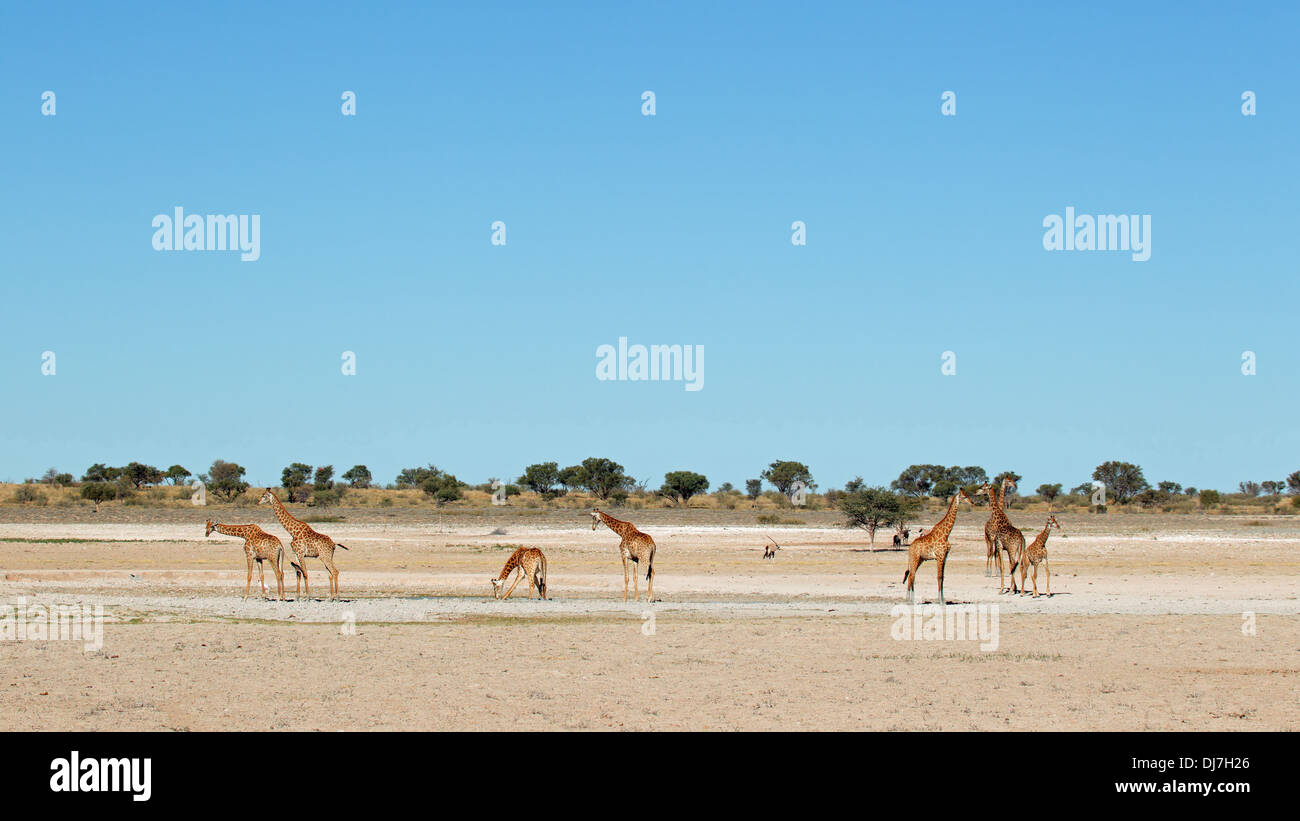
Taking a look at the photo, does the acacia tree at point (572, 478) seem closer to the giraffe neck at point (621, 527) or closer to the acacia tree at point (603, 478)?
the acacia tree at point (603, 478)

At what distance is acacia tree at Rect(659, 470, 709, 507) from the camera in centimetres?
10831

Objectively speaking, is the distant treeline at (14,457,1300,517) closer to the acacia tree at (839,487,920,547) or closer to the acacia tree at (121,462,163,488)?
the acacia tree at (121,462,163,488)

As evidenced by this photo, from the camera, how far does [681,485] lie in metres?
108

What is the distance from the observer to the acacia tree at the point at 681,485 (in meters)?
108

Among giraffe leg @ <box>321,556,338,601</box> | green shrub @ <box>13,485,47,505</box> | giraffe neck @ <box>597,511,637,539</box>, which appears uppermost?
giraffe neck @ <box>597,511,637,539</box>

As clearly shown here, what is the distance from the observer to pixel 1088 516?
79375mm

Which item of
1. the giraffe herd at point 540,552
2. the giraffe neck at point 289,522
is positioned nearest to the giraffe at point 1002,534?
the giraffe herd at point 540,552

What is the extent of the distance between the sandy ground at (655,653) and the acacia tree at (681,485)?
226ft

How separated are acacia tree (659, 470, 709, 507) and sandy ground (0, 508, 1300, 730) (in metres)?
69.0

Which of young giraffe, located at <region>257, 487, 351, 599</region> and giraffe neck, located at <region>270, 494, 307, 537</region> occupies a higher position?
giraffe neck, located at <region>270, 494, 307, 537</region>

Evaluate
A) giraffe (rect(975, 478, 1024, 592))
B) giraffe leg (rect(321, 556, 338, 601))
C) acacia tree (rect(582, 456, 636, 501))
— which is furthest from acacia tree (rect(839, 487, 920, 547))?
acacia tree (rect(582, 456, 636, 501))
